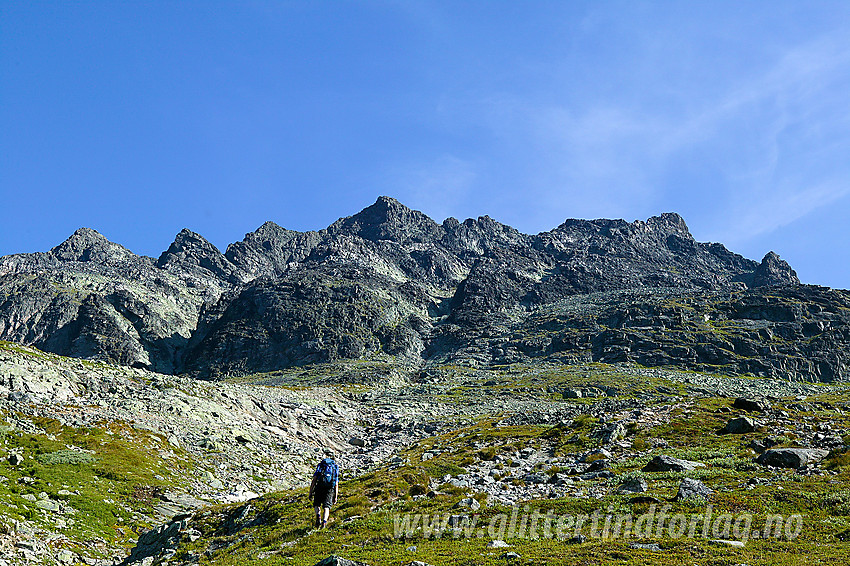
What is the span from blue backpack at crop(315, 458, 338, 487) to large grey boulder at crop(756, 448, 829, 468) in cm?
2069

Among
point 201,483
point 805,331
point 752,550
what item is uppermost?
point 805,331

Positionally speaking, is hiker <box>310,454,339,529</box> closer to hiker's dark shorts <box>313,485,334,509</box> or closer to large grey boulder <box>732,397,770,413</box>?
hiker's dark shorts <box>313,485,334,509</box>

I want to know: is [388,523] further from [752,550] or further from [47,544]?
[47,544]

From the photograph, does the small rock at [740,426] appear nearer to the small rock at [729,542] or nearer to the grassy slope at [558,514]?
the grassy slope at [558,514]

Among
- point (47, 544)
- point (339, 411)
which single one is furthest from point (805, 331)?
point (47, 544)

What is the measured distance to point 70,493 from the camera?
86.1ft

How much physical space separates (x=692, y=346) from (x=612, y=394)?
77112 mm

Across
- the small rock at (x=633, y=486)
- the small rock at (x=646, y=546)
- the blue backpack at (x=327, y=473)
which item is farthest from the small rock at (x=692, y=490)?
the blue backpack at (x=327, y=473)

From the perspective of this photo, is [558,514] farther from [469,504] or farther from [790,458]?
[790,458]

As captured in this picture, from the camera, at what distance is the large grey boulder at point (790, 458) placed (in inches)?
983

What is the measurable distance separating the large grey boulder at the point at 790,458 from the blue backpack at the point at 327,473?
20.7 metres

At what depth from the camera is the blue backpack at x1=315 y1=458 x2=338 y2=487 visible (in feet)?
68.0

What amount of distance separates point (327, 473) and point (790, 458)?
867 inches

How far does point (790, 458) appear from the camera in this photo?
82.8 feet
